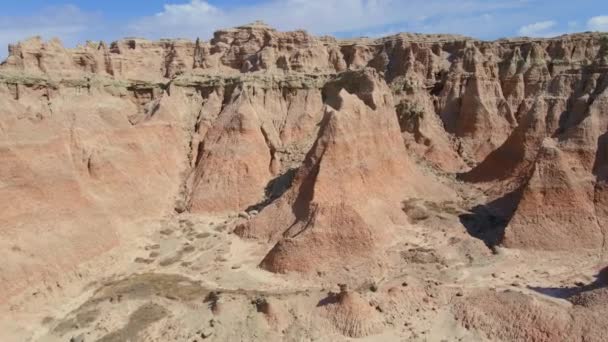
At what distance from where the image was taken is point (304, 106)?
32938 millimetres

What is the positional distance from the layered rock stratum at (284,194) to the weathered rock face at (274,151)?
94 mm

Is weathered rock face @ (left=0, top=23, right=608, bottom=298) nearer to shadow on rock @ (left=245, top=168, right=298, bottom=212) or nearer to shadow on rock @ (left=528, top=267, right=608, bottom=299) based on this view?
shadow on rock @ (left=245, top=168, right=298, bottom=212)

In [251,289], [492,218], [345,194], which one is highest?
[345,194]

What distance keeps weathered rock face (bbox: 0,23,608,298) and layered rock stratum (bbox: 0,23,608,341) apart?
94 millimetres

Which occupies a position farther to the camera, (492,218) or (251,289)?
(492,218)

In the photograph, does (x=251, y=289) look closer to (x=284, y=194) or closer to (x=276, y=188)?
(x=284, y=194)

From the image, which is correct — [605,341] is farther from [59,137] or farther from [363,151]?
[59,137]

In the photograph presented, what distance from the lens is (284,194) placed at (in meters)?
24.1

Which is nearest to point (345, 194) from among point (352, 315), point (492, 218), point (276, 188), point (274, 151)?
point (276, 188)

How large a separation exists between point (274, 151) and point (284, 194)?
6121mm

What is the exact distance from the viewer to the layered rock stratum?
17391mm

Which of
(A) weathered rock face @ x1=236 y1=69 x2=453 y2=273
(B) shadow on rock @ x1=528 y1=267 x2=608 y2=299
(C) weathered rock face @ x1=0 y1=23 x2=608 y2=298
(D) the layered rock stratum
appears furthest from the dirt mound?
(B) shadow on rock @ x1=528 y1=267 x2=608 y2=299

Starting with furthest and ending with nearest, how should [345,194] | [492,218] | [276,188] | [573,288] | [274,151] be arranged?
1. [274,151]
2. [276,188]
3. [492,218]
4. [345,194]
5. [573,288]

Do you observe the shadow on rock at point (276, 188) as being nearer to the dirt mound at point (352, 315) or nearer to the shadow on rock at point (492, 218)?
the shadow on rock at point (492, 218)
